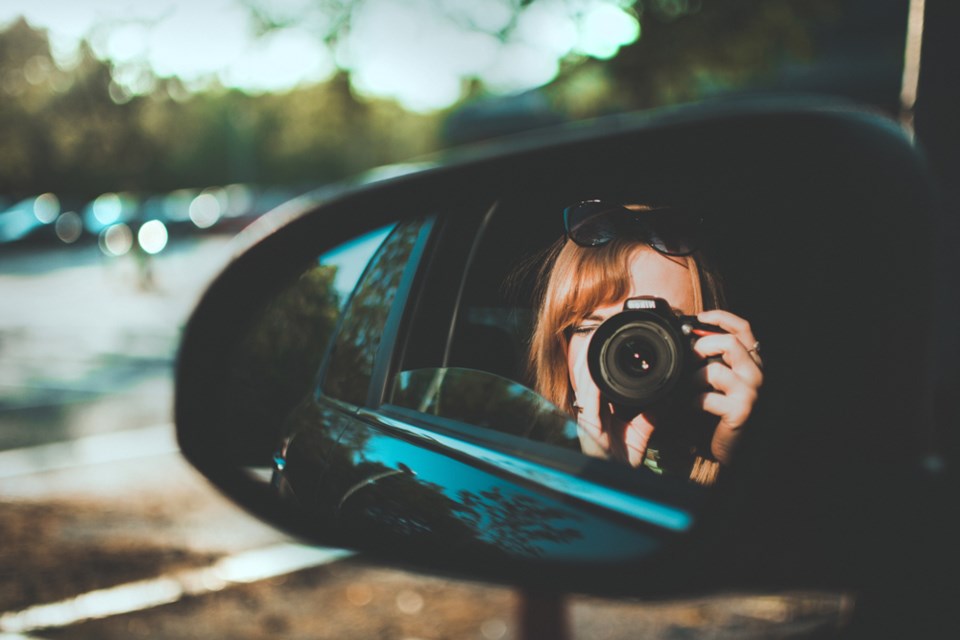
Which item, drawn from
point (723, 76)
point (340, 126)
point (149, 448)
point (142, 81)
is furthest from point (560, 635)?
point (142, 81)

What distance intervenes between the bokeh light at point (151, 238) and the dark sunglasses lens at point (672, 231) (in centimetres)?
1826

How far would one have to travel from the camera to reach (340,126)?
1088 inches

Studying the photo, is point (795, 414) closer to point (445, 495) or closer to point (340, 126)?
point (445, 495)

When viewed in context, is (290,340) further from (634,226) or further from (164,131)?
(164,131)

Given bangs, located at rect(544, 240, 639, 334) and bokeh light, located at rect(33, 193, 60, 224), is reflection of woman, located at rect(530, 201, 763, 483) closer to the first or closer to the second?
bangs, located at rect(544, 240, 639, 334)

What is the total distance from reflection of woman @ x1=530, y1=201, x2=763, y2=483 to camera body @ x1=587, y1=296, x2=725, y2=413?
0.01 meters

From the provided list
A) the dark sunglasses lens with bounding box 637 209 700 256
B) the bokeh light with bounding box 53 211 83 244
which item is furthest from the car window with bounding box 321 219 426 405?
the bokeh light with bounding box 53 211 83 244

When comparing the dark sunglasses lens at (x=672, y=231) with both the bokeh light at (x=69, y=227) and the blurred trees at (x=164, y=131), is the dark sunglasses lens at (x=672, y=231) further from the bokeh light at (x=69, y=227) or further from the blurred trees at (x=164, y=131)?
the bokeh light at (x=69, y=227)

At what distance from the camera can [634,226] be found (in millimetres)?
1046

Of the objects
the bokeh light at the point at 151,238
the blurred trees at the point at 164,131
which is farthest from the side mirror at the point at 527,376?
the blurred trees at the point at 164,131

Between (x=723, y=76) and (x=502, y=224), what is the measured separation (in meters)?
13.1

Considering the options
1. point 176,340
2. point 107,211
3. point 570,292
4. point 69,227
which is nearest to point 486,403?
point 570,292

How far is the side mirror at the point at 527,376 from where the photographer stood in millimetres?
833

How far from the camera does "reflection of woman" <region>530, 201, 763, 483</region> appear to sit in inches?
36.5
